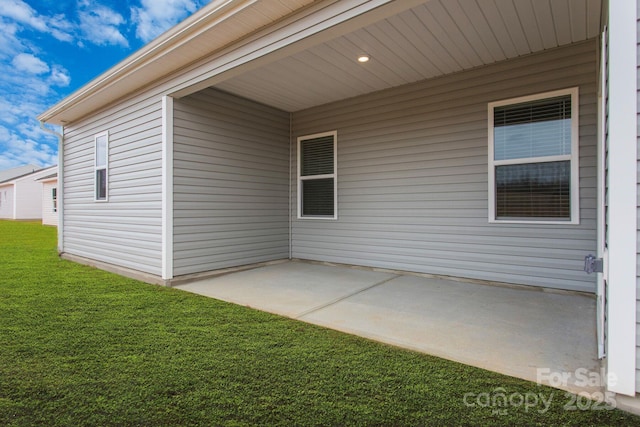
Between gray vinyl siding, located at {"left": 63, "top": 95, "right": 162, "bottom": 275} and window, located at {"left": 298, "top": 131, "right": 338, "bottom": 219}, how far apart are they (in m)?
2.60

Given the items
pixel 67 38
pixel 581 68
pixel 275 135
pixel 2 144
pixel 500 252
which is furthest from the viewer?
pixel 2 144

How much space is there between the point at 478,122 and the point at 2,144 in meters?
75.3

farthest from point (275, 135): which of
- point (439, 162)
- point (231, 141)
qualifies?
point (439, 162)

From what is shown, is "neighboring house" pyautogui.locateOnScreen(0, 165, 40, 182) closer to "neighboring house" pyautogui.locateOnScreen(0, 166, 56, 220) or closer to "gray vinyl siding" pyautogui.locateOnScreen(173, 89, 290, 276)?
"neighboring house" pyautogui.locateOnScreen(0, 166, 56, 220)

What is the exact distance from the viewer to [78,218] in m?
6.89

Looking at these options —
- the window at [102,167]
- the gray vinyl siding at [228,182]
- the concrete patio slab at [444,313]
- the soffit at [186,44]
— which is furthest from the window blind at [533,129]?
the window at [102,167]

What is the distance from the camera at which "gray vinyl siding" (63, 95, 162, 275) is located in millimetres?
4879

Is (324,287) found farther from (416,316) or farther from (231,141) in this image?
(231,141)

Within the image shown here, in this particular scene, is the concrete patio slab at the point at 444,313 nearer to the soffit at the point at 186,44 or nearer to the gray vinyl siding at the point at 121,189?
the gray vinyl siding at the point at 121,189

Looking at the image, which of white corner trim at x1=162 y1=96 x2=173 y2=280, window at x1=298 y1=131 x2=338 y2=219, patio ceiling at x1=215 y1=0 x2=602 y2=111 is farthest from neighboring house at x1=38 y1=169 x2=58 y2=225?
patio ceiling at x1=215 y1=0 x2=602 y2=111

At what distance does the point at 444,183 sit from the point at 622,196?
307 centimetres

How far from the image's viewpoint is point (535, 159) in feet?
13.2

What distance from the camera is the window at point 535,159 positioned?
385cm

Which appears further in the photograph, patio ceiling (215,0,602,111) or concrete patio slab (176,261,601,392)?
patio ceiling (215,0,602,111)
